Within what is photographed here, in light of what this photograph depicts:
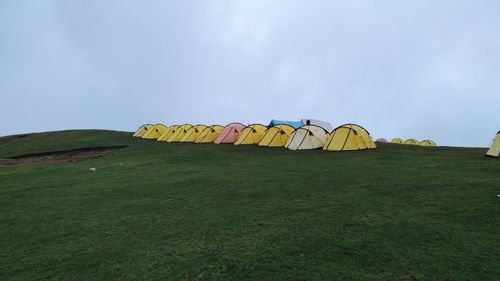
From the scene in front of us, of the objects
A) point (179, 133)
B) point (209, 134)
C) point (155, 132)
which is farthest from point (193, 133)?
point (155, 132)

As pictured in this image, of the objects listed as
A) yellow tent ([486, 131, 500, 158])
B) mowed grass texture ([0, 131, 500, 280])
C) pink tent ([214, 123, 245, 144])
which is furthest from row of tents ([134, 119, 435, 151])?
mowed grass texture ([0, 131, 500, 280])

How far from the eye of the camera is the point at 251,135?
32.5m

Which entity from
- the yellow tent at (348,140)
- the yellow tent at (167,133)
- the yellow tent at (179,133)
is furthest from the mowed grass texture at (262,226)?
the yellow tent at (167,133)

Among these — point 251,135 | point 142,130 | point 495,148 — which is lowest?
point 142,130

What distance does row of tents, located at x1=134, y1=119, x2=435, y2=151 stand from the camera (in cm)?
2530

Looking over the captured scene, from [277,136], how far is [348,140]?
6552mm

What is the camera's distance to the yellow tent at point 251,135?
32.3m

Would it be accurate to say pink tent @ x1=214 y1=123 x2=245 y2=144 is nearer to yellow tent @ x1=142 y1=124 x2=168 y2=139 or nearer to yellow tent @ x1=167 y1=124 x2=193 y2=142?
yellow tent @ x1=167 y1=124 x2=193 y2=142

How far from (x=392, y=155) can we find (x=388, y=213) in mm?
12892

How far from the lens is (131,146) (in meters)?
35.3

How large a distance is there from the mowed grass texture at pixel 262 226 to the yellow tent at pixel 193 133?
2165 cm

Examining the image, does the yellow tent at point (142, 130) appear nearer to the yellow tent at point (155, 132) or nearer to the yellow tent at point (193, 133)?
the yellow tent at point (155, 132)

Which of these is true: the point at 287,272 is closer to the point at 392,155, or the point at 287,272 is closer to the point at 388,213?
the point at 388,213

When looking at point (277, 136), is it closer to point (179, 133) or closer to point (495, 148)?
point (179, 133)
